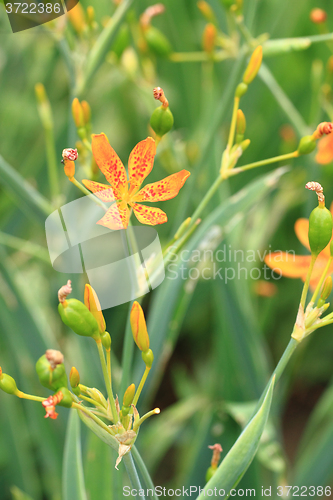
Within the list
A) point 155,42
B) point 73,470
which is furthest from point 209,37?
point 73,470

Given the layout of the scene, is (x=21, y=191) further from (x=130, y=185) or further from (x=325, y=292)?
(x=325, y=292)

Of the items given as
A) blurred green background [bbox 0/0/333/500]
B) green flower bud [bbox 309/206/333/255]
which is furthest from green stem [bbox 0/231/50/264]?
green flower bud [bbox 309/206/333/255]

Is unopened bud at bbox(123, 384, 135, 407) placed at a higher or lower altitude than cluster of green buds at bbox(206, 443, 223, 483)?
higher

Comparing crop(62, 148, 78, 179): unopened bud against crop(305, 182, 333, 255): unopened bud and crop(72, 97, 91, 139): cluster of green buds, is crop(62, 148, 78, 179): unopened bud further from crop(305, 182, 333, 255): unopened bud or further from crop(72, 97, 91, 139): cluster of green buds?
crop(305, 182, 333, 255): unopened bud

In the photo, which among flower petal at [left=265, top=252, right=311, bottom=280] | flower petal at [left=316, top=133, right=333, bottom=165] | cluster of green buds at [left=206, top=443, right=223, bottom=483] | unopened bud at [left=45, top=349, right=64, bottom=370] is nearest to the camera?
unopened bud at [left=45, top=349, right=64, bottom=370]

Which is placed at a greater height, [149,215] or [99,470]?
[149,215]

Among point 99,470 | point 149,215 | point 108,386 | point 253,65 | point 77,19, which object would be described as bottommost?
point 99,470
